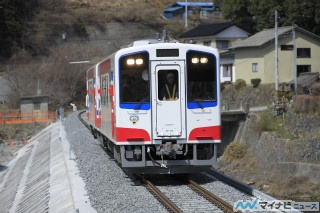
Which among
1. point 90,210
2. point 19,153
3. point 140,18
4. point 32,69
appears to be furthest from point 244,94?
point 140,18

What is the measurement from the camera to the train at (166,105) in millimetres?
12094

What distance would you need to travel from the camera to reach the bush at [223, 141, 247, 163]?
30503 millimetres

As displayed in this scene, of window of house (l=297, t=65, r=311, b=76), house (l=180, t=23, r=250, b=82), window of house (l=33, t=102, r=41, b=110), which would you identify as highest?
house (l=180, t=23, r=250, b=82)

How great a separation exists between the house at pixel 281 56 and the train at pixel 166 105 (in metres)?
29.6

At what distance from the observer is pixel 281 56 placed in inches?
1654

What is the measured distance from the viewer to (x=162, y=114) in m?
12.1

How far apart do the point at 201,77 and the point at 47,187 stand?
16.2 ft

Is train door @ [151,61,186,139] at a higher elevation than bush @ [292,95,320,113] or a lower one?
higher

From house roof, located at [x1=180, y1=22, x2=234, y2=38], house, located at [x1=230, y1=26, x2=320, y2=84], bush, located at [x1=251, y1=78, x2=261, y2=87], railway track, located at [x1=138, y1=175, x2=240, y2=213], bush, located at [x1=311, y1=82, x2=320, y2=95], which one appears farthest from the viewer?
house roof, located at [x1=180, y1=22, x2=234, y2=38]

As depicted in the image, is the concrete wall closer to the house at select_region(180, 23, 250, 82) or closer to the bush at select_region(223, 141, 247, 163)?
the bush at select_region(223, 141, 247, 163)

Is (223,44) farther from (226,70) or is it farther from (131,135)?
(131,135)

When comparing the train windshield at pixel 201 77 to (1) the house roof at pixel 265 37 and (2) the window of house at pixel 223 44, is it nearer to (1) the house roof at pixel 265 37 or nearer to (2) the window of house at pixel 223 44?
(1) the house roof at pixel 265 37

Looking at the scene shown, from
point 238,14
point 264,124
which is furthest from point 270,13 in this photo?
point 264,124

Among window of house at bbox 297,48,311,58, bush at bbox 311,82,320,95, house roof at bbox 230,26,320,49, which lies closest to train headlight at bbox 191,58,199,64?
bush at bbox 311,82,320,95
